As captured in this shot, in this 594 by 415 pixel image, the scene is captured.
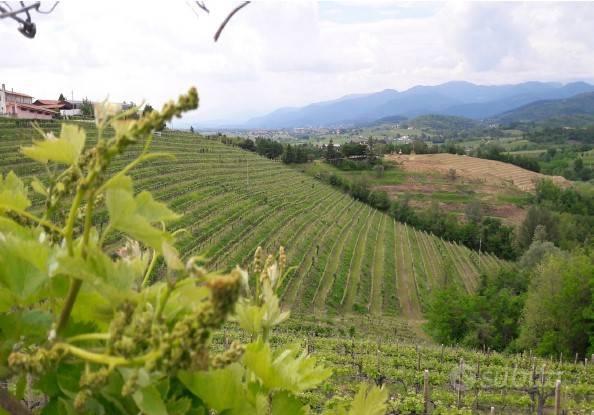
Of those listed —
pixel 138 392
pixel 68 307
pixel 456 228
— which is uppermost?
pixel 68 307

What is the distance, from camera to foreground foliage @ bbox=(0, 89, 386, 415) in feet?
2.20

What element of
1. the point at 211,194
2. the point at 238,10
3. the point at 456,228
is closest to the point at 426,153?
the point at 456,228

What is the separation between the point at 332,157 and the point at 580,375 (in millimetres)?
57928

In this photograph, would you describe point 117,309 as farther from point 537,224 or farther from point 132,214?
point 537,224

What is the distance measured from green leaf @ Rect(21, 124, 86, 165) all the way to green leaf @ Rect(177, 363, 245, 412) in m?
0.41

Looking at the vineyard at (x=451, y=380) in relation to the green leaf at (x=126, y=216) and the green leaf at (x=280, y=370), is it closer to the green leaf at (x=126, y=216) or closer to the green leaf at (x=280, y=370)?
the green leaf at (x=280, y=370)

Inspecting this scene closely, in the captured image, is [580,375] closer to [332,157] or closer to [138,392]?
[138,392]

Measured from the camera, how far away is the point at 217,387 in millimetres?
895

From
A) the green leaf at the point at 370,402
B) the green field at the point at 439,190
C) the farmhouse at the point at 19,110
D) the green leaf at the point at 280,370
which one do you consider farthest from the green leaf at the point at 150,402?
the green field at the point at 439,190

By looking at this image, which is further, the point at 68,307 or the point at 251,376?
the point at 251,376

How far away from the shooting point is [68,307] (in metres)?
0.78

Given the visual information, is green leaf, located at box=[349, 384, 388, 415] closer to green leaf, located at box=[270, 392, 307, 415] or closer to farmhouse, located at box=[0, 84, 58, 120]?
green leaf, located at box=[270, 392, 307, 415]

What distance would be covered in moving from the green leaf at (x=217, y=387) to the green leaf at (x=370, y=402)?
29cm

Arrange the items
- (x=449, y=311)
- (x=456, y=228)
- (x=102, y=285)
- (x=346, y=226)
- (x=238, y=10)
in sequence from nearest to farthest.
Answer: (x=102, y=285)
(x=238, y=10)
(x=449, y=311)
(x=346, y=226)
(x=456, y=228)
